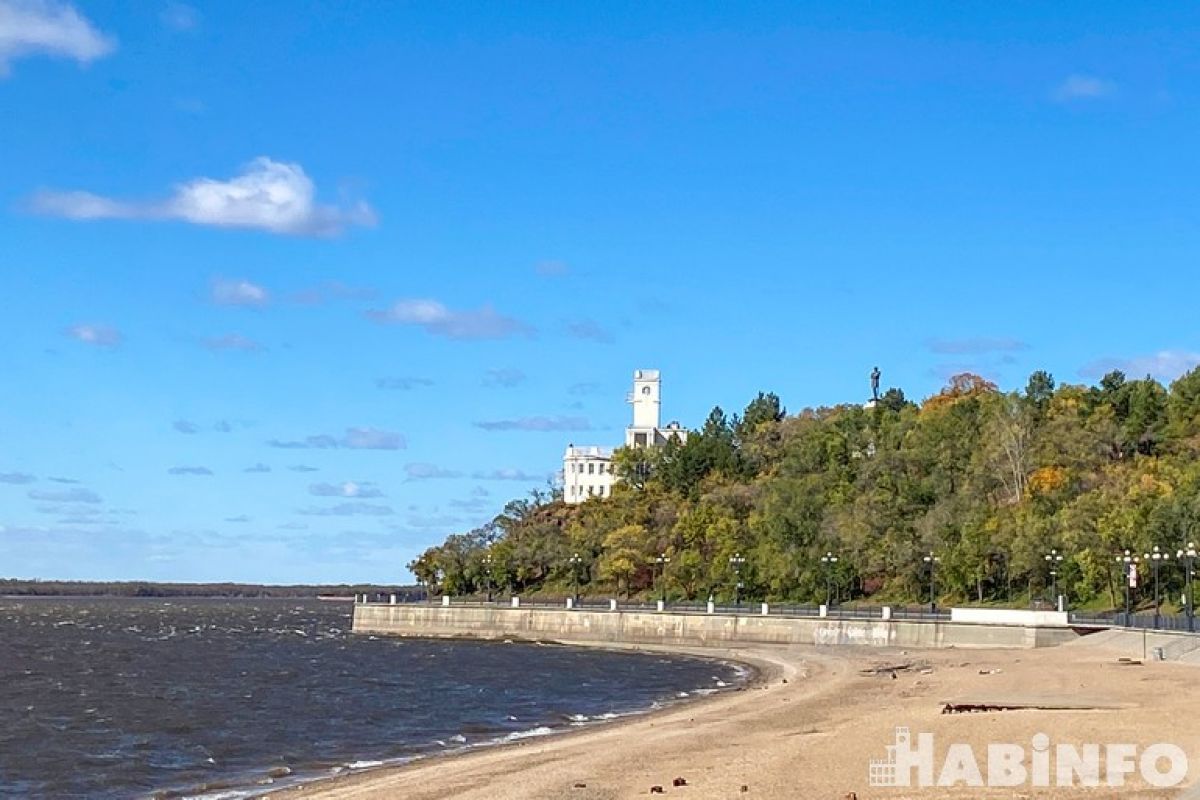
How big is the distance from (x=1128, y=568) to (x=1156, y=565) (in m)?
5.65

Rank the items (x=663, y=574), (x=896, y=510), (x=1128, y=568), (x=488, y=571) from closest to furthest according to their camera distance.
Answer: (x=1128, y=568), (x=896, y=510), (x=663, y=574), (x=488, y=571)

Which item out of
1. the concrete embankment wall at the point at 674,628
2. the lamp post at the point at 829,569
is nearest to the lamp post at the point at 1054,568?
the concrete embankment wall at the point at 674,628

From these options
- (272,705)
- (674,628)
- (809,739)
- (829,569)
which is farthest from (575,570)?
(809,739)

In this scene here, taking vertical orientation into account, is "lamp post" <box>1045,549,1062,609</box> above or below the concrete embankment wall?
above

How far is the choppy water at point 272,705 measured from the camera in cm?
4006

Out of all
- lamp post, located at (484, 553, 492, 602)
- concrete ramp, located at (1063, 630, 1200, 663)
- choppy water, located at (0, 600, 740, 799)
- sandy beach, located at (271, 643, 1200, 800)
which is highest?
lamp post, located at (484, 553, 492, 602)

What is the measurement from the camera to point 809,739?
118 feet
